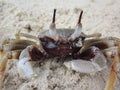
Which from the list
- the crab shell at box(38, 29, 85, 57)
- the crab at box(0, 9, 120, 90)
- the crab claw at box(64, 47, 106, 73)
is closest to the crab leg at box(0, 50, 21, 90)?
the crab at box(0, 9, 120, 90)

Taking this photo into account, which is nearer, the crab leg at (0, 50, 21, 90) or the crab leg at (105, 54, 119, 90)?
the crab leg at (105, 54, 119, 90)

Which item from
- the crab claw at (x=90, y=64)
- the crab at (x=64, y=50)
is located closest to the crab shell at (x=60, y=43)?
the crab at (x=64, y=50)

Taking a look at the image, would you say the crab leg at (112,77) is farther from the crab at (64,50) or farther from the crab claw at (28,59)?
the crab claw at (28,59)

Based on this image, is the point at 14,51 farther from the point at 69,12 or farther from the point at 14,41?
the point at 69,12

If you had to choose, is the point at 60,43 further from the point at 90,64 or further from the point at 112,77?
the point at 112,77

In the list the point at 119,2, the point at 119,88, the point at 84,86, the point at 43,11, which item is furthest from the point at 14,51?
the point at 119,2

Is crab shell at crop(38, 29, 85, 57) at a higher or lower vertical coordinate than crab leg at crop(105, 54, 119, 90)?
higher

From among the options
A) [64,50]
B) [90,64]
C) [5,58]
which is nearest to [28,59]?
[5,58]

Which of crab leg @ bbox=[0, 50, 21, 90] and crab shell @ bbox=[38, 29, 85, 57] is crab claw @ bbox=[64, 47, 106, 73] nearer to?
crab shell @ bbox=[38, 29, 85, 57]
